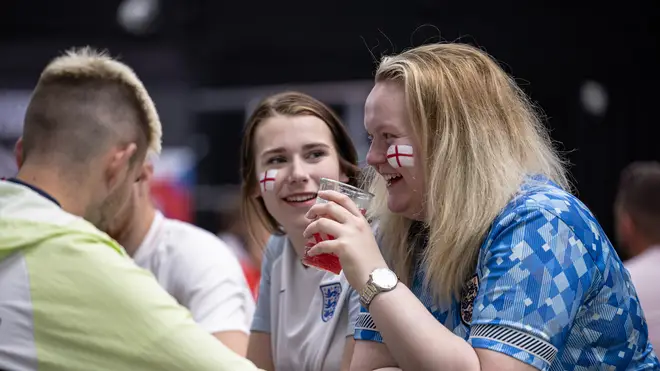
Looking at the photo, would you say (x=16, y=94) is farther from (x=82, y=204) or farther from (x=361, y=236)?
(x=361, y=236)

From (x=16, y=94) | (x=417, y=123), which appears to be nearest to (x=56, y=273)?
(x=417, y=123)

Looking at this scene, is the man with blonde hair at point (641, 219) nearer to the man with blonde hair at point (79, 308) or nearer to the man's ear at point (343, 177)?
the man's ear at point (343, 177)

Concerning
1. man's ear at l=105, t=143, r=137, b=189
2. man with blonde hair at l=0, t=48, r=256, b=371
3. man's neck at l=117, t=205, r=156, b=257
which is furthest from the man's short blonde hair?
man's neck at l=117, t=205, r=156, b=257

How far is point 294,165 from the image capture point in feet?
8.06

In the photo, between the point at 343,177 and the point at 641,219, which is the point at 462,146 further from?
the point at 641,219

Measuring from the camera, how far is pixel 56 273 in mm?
1641

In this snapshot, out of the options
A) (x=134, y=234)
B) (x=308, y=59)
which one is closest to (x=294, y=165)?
(x=134, y=234)

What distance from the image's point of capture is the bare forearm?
5.12 ft

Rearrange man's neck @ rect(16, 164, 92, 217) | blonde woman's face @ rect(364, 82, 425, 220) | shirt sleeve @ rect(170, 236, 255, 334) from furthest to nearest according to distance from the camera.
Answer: shirt sleeve @ rect(170, 236, 255, 334) < man's neck @ rect(16, 164, 92, 217) < blonde woman's face @ rect(364, 82, 425, 220)

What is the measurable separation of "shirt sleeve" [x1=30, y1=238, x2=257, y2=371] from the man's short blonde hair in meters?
0.46

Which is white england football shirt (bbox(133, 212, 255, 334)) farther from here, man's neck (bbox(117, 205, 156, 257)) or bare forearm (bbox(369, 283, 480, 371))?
bare forearm (bbox(369, 283, 480, 371))

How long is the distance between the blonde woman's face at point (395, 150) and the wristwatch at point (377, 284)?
0.86 feet

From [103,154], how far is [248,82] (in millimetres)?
5766

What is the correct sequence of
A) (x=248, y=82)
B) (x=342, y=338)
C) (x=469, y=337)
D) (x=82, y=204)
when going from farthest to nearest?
(x=248, y=82) < (x=342, y=338) < (x=82, y=204) < (x=469, y=337)
